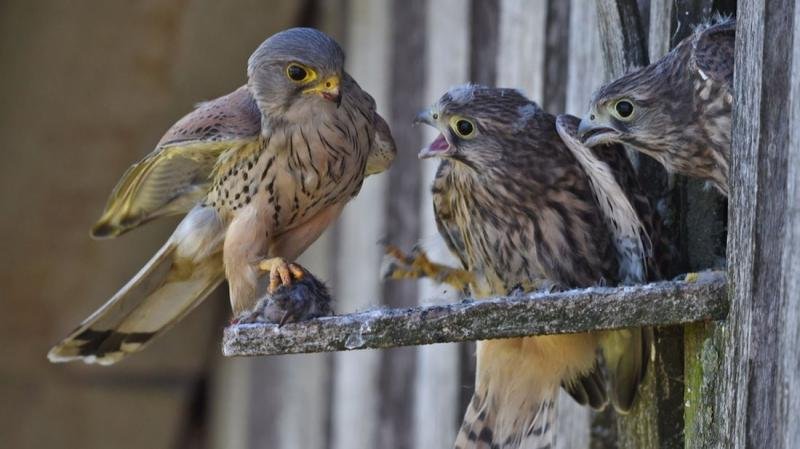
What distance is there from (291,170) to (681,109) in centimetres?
93

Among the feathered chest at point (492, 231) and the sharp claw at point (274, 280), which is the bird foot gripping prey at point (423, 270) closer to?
the feathered chest at point (492, 231)

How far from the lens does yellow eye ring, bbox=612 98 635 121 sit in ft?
8.92

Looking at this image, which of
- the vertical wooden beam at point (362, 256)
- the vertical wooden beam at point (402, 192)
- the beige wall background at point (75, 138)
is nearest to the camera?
the vertical wooden beam at point (402, 192)

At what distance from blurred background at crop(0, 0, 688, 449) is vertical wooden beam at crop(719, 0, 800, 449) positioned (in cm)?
139

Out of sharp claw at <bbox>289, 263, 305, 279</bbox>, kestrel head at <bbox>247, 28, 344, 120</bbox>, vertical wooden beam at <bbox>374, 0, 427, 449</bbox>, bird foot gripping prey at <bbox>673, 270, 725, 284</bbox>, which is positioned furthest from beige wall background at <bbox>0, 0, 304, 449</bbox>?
bird foot gripping prey at <bbox>673, 270, 725, 284</bbox>

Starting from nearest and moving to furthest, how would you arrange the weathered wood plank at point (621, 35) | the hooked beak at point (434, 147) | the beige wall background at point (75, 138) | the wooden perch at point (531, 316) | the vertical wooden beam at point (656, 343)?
the wooden perch at point (531, 316)
the vertical wooden beam at point (656, 343)
the weathered wood plank at point (621, 35)
the hooked beak at point (434, 147)
the beige wall background at point (75, 138)

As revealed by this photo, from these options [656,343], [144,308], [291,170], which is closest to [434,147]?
[291,170]

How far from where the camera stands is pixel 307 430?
5473mm

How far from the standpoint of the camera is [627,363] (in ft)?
9.69

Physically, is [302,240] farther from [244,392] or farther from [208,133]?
[244,392]

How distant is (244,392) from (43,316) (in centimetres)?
94

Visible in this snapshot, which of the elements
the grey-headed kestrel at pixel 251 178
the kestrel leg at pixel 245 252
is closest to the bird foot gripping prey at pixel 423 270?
the grey-headed kestrel at pixel 251 178

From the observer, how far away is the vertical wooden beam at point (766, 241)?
210 centimetres

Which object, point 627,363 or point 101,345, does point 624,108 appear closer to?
point 627,363
